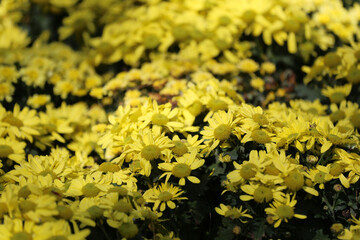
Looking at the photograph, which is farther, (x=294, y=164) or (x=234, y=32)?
(x=234, y=32)

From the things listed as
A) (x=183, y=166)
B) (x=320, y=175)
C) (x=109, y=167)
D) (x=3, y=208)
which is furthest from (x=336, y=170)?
(x=3, y=208)

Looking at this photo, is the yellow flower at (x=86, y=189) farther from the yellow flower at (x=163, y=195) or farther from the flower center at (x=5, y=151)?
the flower center at (x=5, y=151)

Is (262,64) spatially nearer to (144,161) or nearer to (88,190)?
(144,161)

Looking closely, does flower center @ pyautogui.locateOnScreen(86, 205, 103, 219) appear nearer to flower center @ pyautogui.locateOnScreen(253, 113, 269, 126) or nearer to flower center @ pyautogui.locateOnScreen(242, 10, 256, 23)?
flower center @ pyautogui.locateOnScreen(253, 113, 269, 126)

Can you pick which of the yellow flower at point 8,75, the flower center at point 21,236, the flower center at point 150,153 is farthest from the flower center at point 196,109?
the yellow flower at point 8,75

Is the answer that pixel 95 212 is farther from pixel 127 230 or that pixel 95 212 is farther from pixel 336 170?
pixel 336 170

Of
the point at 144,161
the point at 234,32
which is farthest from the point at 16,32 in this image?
the point at 144,161
